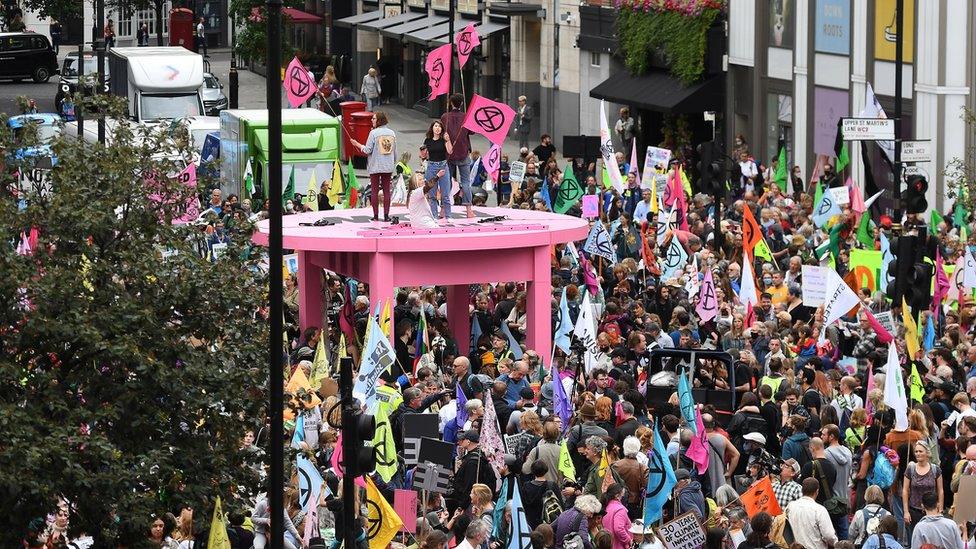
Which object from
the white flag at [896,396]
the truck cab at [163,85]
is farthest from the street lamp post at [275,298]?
the truck cab at [163,85]

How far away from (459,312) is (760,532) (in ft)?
39.2

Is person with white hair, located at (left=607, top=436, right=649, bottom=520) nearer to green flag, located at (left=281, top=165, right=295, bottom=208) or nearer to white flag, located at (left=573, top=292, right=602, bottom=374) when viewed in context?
white flag, located at (left=573, top=292, right=602, bottom=374)

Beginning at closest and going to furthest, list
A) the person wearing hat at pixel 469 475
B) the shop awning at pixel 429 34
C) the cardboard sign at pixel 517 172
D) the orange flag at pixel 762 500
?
the orange flag at pixel 762 500 → the person wearing hat at pixel 469 475 → the cardboard sign at pixel 517 172 → the shop awning at pixel 429 34

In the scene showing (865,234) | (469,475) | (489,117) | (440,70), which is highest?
(440,70)

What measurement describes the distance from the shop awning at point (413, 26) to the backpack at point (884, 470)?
44.2 meters

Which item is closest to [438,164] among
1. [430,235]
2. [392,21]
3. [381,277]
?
[430,235]

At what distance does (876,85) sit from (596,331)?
16.3 m

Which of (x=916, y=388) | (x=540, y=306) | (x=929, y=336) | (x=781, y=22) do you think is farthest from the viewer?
(x=781, y=22)

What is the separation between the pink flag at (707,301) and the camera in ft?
74.7

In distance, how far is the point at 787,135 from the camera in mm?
41000

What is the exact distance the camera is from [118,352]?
44.4 ft

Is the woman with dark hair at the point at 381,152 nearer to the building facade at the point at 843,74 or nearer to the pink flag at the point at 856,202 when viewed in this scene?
the pink flag at the point at 856,202

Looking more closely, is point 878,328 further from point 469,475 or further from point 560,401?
point 469,475

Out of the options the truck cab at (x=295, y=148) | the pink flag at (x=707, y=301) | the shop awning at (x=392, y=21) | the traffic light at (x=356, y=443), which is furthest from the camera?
the shop awning at (x=392, y=21)
